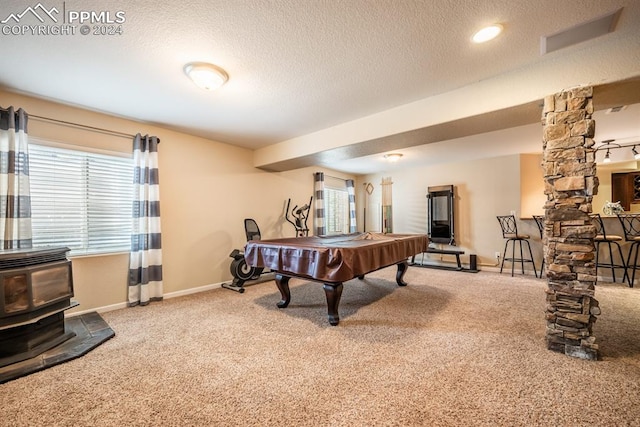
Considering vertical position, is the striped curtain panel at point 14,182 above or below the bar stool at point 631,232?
above

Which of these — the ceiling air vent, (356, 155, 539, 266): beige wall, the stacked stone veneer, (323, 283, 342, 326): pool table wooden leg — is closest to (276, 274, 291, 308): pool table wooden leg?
(323, 283, 342, 326): pool table wooden leg

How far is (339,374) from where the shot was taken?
1.70 metres

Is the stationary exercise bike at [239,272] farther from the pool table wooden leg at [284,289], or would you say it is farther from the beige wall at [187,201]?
the pool table wooden leg at [284,289]

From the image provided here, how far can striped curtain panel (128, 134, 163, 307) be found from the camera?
317 cm

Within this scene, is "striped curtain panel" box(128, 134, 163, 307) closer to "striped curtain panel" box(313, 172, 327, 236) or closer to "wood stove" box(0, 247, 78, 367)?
"wood stove" box(0, 247, 78, 367)

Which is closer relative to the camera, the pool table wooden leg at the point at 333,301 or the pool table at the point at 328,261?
the pool table at the point at 328,261

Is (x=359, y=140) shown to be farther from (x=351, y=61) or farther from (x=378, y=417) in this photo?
(x=378, y=417)

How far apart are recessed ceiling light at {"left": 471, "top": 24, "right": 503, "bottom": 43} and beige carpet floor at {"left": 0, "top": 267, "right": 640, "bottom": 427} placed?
234 cm

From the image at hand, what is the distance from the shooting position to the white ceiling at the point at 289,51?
1.56 metres

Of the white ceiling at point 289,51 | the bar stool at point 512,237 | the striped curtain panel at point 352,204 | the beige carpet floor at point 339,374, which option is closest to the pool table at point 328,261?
the beige carpet floor at point 339,374

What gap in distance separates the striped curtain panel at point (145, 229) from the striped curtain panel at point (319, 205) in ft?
10.6

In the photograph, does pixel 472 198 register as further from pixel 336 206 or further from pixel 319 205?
pixel 319 205

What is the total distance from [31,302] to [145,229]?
1.35 meters

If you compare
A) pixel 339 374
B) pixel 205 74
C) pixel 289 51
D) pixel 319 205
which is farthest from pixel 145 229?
pixel 319 205
